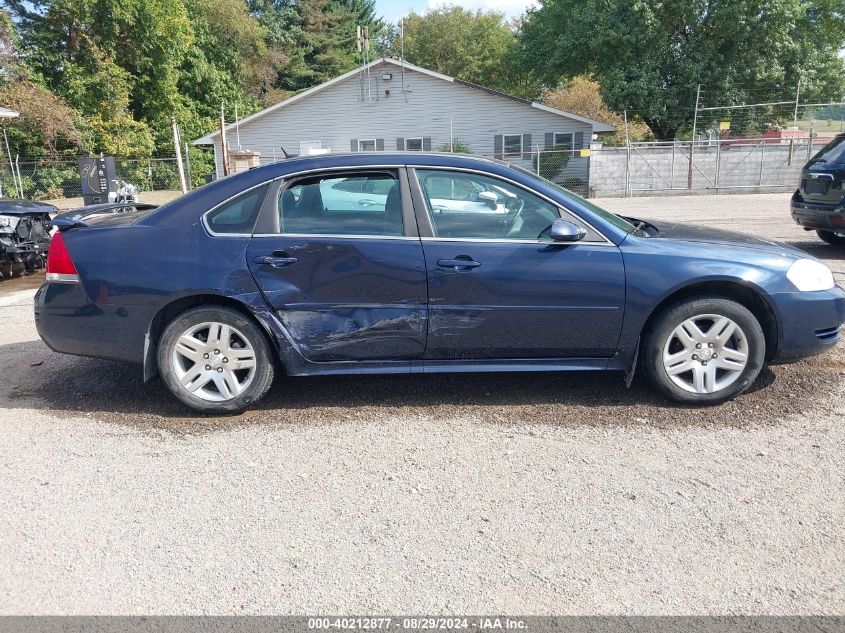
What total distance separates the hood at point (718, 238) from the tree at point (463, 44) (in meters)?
51.0

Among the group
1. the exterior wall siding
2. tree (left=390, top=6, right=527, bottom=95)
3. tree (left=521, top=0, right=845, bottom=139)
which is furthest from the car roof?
tree (left=390, top=6, right=527, bottom=95)

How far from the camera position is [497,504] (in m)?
3.24

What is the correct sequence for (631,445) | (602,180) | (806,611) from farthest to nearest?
(602,180) < (631,445) < (806,611)

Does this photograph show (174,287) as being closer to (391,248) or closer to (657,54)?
(391,248)

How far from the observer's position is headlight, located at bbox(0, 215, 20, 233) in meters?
9.26

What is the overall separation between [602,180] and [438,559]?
25196mm

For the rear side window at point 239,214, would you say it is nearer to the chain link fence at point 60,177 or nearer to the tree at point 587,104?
the chain link fence at point 60,177

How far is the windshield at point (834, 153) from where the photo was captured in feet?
29.7

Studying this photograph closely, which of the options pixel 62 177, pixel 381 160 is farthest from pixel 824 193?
pixel 62 177

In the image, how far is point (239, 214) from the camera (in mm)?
4297

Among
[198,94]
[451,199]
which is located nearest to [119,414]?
[451,199]

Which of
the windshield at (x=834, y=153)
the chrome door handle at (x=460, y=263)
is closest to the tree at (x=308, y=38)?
the windshield at (x=834, y=153)

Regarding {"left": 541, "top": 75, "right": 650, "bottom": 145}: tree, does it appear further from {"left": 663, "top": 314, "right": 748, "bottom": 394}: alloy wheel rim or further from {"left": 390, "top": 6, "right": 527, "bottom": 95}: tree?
{"left": 663, "top": 314, "right": 748, "bottom": 394}: alloy wheel rim

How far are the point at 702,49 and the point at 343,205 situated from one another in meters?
32.5
